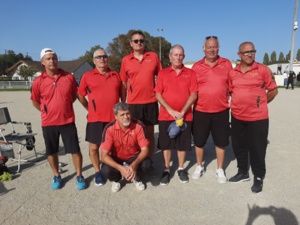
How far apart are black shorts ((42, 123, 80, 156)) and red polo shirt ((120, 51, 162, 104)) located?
106 centimetres

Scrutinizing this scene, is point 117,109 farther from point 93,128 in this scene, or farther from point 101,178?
point 101,178

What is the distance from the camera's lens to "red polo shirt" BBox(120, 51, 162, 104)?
406 cm

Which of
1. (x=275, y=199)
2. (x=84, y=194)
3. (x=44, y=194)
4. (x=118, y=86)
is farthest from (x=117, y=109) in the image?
(x=275, y=199)

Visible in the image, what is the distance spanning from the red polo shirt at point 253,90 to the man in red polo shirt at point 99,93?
1808 millimetres

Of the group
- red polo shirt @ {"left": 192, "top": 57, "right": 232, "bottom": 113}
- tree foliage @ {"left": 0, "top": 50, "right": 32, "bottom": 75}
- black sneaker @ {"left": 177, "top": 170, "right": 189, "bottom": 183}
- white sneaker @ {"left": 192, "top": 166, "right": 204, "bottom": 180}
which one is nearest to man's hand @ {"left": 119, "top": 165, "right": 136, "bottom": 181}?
black sneaker @ {"left": 177, "top": 170, "right": 189, "bottom": 183}

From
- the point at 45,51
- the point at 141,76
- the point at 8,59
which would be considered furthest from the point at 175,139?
the point at 8,59

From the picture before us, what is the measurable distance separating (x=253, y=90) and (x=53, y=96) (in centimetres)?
284

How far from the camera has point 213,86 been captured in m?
3.76

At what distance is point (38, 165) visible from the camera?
495cm

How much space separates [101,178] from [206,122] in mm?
1882

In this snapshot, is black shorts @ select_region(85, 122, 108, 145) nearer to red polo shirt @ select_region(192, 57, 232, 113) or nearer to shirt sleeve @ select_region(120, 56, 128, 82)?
shirt sleeve @ select_region(120, 56, 128, 82)

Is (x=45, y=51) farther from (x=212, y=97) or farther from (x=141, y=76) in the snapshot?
(x=212, y=97)

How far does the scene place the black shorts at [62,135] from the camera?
378 cm

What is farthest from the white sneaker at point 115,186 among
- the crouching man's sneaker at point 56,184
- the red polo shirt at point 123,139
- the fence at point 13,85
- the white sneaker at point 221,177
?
the fence at point 13,85
